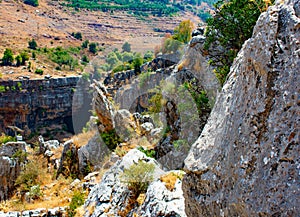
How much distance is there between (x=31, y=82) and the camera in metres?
36.8

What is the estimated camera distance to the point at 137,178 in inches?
231

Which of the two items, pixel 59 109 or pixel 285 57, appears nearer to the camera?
pixel 285 57

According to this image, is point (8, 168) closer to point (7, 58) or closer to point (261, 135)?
point (261, 135)

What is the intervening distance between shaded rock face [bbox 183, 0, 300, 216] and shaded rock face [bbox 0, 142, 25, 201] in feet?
38.2

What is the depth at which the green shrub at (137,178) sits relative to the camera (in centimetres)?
588

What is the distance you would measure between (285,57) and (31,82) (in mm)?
36838

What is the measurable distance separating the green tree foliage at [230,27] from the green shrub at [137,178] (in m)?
3.38

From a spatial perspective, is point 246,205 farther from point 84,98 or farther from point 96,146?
point 84,98

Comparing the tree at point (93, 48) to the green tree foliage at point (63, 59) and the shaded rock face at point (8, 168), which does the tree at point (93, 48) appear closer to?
the green tree foliage at point (63, 59)

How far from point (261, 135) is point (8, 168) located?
12785 millimetres

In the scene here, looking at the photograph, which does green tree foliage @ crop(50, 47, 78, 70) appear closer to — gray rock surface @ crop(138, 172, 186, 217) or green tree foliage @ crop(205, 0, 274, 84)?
green tree foliage @ crop(205, 0, 274, 84)

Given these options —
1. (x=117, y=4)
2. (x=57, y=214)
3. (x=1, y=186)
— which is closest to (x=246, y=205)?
(x=57, y=214)

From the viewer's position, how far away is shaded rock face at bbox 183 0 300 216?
232cm

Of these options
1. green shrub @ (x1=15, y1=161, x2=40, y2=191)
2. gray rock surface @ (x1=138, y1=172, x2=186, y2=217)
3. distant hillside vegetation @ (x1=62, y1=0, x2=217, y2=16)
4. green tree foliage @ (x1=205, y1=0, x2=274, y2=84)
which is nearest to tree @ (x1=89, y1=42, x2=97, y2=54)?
distant hillside vegetation @ (x1=62, y1=0, x2=217, y2=16)
